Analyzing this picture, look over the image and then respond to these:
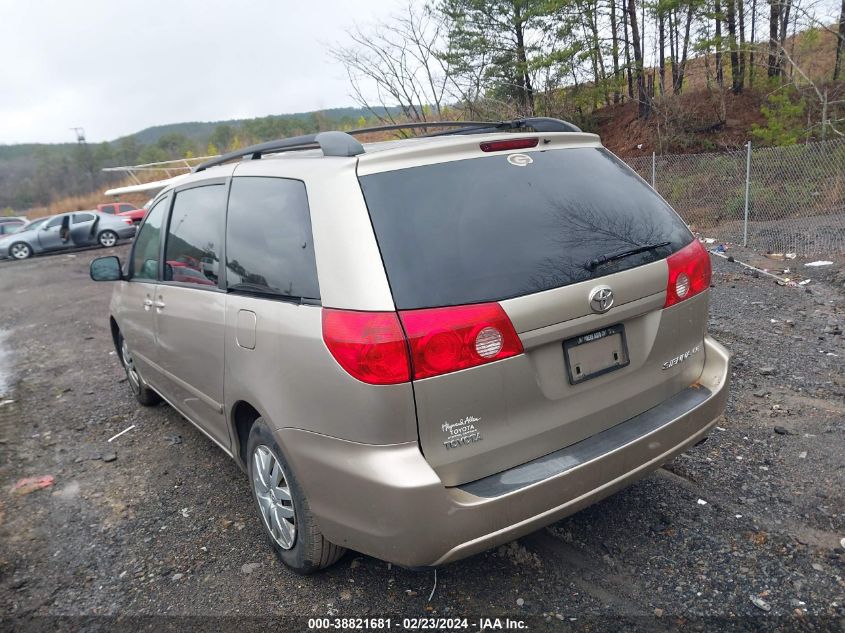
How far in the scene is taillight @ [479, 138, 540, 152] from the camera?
2.45 meters

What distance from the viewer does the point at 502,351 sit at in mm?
2113

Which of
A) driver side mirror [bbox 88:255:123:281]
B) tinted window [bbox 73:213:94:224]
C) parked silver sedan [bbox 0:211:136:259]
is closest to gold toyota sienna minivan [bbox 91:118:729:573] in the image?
driver side mirror [bbox 88:255:123:281]

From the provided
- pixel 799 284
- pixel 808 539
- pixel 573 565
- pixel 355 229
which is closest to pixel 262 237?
pixel 355 229

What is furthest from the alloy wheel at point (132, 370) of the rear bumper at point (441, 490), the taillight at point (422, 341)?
the taillight at point (422, 341)

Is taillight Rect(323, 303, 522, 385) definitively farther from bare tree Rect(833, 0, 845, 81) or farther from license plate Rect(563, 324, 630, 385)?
bare tree Rect(833, 0, 845, 81)

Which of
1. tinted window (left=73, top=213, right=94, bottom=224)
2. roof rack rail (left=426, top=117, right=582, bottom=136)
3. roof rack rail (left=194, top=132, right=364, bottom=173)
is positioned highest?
roof rack rail (left=194, top=132, right=364, bottom=173)

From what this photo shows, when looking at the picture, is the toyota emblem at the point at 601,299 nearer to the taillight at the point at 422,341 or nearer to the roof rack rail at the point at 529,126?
the taillight at the point at 422,341

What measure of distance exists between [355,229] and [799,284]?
713cm

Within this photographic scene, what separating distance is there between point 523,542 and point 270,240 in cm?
181

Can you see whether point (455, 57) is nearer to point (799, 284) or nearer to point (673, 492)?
point (799, 284)

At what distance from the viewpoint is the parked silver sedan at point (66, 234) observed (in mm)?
21281

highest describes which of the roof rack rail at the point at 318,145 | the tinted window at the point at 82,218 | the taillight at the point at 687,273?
the roof rack rail at the point at 318,145

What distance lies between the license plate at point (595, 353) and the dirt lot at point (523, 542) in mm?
923

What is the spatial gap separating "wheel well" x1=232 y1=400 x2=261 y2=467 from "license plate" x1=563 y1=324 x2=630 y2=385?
1419mm
